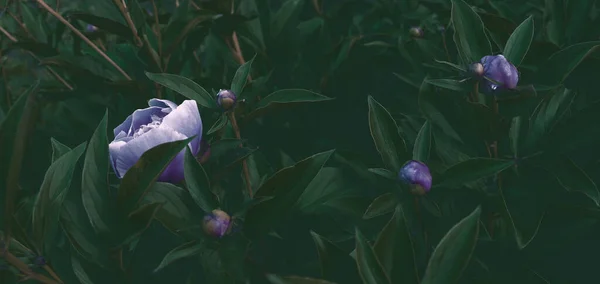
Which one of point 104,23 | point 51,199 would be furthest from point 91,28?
point 51,199

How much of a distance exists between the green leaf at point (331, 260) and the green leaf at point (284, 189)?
52 mm

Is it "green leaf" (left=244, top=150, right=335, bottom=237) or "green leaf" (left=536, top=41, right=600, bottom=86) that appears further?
"green leaf" (left=536, top=41, right=600, bottom=86)

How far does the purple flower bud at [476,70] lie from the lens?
2.73 feet

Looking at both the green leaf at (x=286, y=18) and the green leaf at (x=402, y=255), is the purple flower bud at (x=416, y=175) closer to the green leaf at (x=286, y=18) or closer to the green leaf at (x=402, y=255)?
the green leaf at (x=402, y=255)

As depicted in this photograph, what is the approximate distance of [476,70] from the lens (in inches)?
32.9

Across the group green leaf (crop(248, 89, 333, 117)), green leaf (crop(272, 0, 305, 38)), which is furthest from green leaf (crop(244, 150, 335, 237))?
green leaf (crop(272, 0, 305, 38))

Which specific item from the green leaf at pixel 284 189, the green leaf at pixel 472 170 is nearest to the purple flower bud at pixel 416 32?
the green leaf at pixel 472 170

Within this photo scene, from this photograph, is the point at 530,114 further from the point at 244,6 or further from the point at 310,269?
the point at 244,6

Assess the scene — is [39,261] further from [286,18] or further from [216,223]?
[286,18]

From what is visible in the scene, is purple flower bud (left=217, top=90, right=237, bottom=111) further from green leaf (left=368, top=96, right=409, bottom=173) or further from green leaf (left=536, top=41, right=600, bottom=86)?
green leaf (left=536, top=41, right=600, bottom=86)

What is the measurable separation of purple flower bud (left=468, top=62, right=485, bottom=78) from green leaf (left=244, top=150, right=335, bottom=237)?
27 cm

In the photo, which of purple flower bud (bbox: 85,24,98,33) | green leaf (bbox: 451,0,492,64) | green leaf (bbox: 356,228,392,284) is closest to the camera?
green leaf (bbox: 356,228,392,284)

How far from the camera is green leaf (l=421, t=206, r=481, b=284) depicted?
57 centimetres

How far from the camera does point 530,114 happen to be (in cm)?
94
